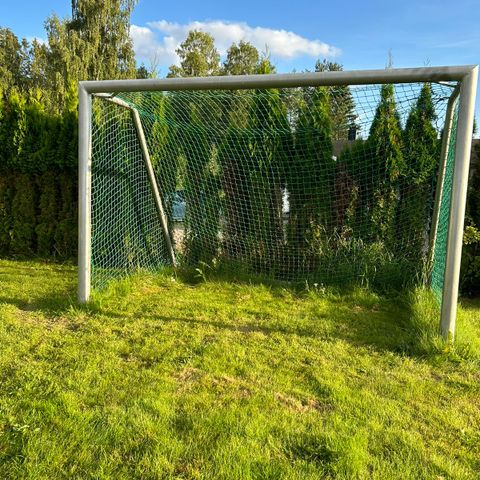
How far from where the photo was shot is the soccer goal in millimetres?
4871

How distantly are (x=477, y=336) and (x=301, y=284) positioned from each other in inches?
79.9

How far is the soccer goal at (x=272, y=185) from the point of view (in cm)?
487

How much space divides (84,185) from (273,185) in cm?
253

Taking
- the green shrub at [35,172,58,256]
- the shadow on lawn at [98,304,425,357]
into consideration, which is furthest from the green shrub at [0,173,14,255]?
the shadow on lawn at [98,304,425,357]

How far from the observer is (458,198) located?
3.16 meters

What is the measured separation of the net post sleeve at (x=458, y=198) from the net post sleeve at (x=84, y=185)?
123 inches

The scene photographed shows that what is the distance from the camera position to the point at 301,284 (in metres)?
5.13

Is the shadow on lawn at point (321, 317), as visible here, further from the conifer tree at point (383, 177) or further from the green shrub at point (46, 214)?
the green shrub at point (46, 214)

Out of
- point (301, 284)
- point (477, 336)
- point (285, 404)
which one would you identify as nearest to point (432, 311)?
point (477, 336)

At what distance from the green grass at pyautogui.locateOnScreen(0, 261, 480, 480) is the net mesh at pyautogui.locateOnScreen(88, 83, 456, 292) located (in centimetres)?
91

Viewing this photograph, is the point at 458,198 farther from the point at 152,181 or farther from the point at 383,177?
the point at 152,181

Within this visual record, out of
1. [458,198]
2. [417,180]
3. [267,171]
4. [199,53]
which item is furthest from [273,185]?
[199,53]

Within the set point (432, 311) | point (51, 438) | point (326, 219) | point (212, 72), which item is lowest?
point (51, 438)

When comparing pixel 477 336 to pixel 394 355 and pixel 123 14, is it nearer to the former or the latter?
pixel 394 355
